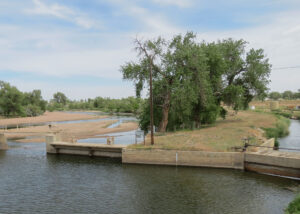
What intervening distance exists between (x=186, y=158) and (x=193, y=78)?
1309 cm

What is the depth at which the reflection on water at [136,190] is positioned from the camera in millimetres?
15273

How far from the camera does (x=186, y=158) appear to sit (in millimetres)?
23375

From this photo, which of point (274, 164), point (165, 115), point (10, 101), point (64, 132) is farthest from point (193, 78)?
point (10, 101)

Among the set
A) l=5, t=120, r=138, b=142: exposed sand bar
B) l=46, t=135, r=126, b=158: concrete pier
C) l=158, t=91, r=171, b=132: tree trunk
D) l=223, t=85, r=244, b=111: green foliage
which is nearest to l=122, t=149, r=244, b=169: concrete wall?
l=46, t=135, r=126, b=158: concrete pier

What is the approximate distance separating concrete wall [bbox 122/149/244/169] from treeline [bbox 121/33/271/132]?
349 inches

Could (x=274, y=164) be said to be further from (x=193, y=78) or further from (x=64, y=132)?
(x=64, y=132)

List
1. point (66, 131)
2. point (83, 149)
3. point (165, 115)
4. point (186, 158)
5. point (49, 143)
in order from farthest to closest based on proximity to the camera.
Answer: point (66, 131) < point (165, 115) < point (49, 143) < point (83, 149) < point (186, 158)

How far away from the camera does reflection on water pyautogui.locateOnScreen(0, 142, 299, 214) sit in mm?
15273

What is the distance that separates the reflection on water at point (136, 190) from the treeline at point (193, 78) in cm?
1142

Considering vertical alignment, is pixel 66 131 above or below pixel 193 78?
below

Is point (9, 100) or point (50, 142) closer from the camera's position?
point (50, 142)

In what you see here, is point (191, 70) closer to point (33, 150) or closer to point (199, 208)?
point (199, 208)

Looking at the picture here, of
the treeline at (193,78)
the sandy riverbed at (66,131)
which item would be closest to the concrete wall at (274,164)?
the treeline at (193,78)

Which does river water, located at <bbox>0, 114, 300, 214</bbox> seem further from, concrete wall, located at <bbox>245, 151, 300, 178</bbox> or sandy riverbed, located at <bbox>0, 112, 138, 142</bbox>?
sandy riverbed, located at <bbox>0, 112, 138, 142</bbox>
